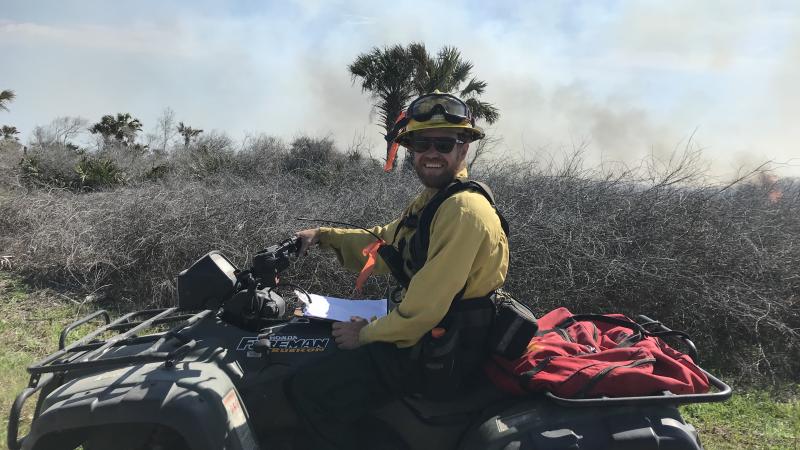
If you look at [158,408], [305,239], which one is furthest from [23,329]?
[158,408]

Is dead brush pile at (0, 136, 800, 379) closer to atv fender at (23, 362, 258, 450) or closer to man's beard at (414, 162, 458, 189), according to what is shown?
man's beard at (414, 162, 458, 189)

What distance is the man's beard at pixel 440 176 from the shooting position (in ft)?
7.40

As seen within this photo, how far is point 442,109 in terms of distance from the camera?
218 centimetres

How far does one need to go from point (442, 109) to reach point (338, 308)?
3.53ft

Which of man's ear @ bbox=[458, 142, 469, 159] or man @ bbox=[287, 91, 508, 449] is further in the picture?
man's ear @ bbox=[458, 142, 469, 159]

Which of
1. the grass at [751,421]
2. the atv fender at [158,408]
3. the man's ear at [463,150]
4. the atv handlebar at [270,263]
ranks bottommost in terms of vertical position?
the grass at [751,421]

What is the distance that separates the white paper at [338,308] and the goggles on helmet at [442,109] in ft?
3.19

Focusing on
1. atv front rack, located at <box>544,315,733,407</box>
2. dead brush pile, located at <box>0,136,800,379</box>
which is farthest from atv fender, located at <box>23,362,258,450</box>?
dead brush pile, located at <box>0,136,800,379</box>

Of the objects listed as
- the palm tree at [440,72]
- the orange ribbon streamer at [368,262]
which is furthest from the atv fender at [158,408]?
the palm tree at [440,72]

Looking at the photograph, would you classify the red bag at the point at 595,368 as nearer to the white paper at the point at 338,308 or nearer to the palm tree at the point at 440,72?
the white paper at the point at 338,308

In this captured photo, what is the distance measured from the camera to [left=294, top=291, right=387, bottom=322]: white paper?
2.32 m

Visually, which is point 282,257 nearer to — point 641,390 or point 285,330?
point 285,330

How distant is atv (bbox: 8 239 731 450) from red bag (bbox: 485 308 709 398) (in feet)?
0.19

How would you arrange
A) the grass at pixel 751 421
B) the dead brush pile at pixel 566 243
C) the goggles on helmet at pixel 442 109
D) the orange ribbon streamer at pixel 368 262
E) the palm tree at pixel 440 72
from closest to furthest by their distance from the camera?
1. the goggles on helmet at pixel 442 109
2. the orange ribbon streamer at pixel 368 262
3. the grass at pixel 751 421
4. the dead brush pile at pixel 566 243
5. the palm tree at pixel 440 72
